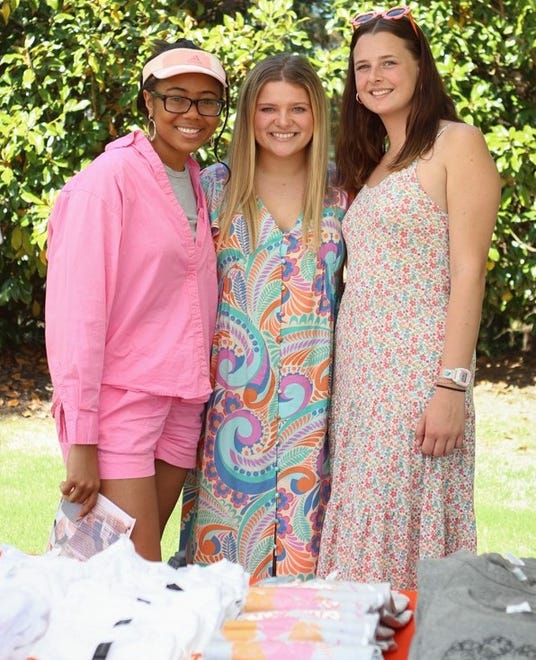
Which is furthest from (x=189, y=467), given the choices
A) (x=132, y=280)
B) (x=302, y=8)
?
(x=302, y=8)

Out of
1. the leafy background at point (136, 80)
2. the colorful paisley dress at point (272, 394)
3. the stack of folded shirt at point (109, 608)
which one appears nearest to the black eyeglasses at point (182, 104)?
the colorful paisley dress at point (272, 394)

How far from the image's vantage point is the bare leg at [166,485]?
3.10 m

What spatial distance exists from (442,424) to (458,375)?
0.15m

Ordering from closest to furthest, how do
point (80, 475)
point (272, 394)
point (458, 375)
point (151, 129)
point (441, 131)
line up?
point (80, 475)
point (458, 375)
point (441, 131)
point (151, 129)
point (272, 394)

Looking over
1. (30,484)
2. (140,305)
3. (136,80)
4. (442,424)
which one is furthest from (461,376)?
(136,80)

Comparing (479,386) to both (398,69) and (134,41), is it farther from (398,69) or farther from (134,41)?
(398,69)

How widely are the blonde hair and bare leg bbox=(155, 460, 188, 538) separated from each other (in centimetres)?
73

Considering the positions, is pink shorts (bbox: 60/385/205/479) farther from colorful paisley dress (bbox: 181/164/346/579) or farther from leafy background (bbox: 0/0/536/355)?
leafy background (bbox: 0/0/536/355)

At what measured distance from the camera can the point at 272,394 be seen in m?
3.25

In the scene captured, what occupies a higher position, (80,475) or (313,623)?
(313,623)

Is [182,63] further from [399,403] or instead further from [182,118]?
[399,403]

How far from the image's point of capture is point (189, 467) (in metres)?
3.19

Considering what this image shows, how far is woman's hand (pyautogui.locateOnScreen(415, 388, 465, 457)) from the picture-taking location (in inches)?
115

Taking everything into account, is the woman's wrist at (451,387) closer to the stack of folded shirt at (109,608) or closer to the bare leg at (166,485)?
the bare leg at (166,485)
